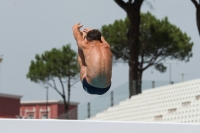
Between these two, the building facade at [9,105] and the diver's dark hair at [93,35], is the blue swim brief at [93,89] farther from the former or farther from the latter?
the building facade at [9,105]

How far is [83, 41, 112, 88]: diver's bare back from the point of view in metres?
5.47

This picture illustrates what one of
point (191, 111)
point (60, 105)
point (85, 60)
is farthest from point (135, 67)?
point (60, 105)

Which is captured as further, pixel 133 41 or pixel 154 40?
pixel 154 40

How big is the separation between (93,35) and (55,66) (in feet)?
110

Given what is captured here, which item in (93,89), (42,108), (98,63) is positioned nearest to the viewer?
(98,63)

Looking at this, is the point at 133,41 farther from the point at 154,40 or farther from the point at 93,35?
the point at 93,35

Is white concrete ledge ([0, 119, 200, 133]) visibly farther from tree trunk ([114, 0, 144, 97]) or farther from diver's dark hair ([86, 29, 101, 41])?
tree trunk ([114, 0, 144, 97])

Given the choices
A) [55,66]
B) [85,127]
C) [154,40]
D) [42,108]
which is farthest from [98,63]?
[42,108]

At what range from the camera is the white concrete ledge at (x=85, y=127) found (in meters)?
5.00

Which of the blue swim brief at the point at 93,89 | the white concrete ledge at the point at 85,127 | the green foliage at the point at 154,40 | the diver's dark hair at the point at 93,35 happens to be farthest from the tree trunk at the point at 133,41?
the white concrete ledge at the point at 85,127

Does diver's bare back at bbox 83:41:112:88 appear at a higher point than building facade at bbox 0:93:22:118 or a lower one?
lower

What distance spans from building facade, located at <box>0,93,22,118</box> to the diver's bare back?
108 feet

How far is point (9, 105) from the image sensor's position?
130 feet

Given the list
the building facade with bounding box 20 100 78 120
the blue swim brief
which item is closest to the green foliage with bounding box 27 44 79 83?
the building facade with bounding box 20 100 78 120
